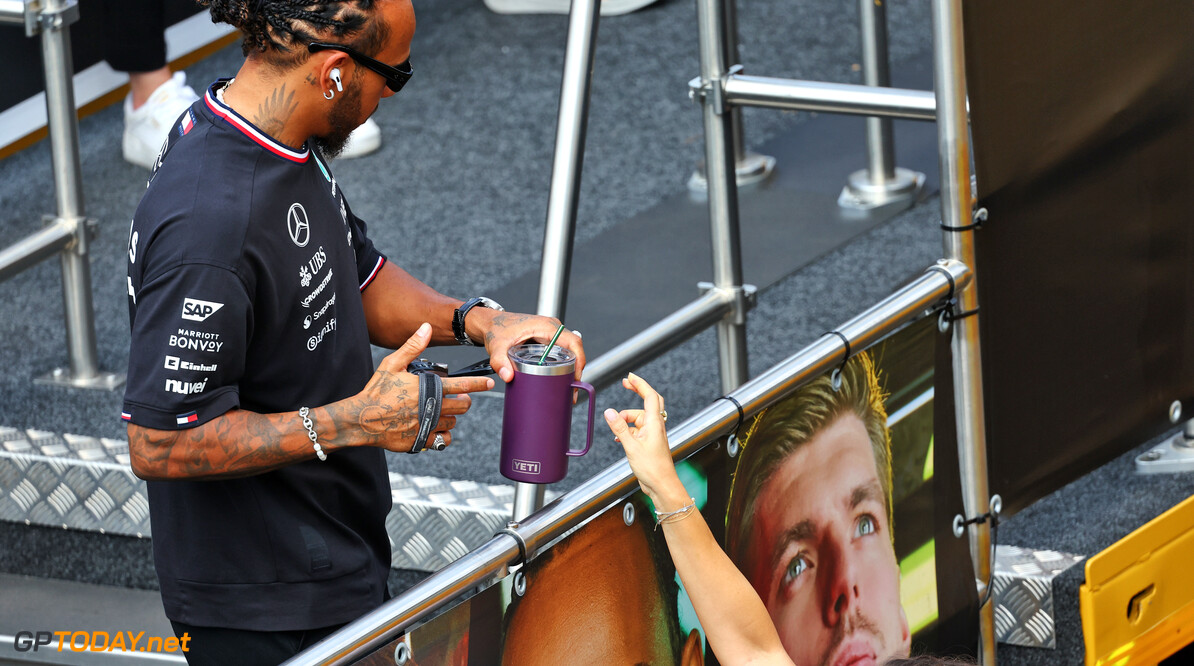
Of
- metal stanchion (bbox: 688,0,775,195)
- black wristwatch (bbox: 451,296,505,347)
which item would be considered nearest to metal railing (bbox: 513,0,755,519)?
black wristwatch (bbox: 451,296,505,347)

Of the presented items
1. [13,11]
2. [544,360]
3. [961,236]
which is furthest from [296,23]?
[13,11]

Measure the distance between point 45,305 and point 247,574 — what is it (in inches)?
88.9

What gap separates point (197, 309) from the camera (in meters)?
1.35

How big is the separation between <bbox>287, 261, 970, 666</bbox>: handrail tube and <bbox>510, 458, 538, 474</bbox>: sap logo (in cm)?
8

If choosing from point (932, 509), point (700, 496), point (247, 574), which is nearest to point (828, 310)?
point (932, 509)

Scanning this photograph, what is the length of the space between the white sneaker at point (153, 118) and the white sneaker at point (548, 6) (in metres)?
1.52

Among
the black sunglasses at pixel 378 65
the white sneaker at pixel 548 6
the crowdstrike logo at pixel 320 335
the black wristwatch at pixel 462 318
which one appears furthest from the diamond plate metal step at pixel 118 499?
the white sneaker at pixel 548 6

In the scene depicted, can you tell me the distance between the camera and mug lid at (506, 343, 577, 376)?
1.51m

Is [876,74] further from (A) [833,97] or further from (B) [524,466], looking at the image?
(B) [524,466]

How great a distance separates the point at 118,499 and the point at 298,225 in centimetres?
143

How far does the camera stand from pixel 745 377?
271 centimetres

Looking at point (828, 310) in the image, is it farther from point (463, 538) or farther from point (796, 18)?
point (796, 18)

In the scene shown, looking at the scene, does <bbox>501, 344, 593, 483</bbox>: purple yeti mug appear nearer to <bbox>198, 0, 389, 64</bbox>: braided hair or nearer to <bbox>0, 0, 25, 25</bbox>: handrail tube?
<bbox>198, 0, 389, 64</bbox>: braided hair

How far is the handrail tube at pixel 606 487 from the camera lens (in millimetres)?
1246
